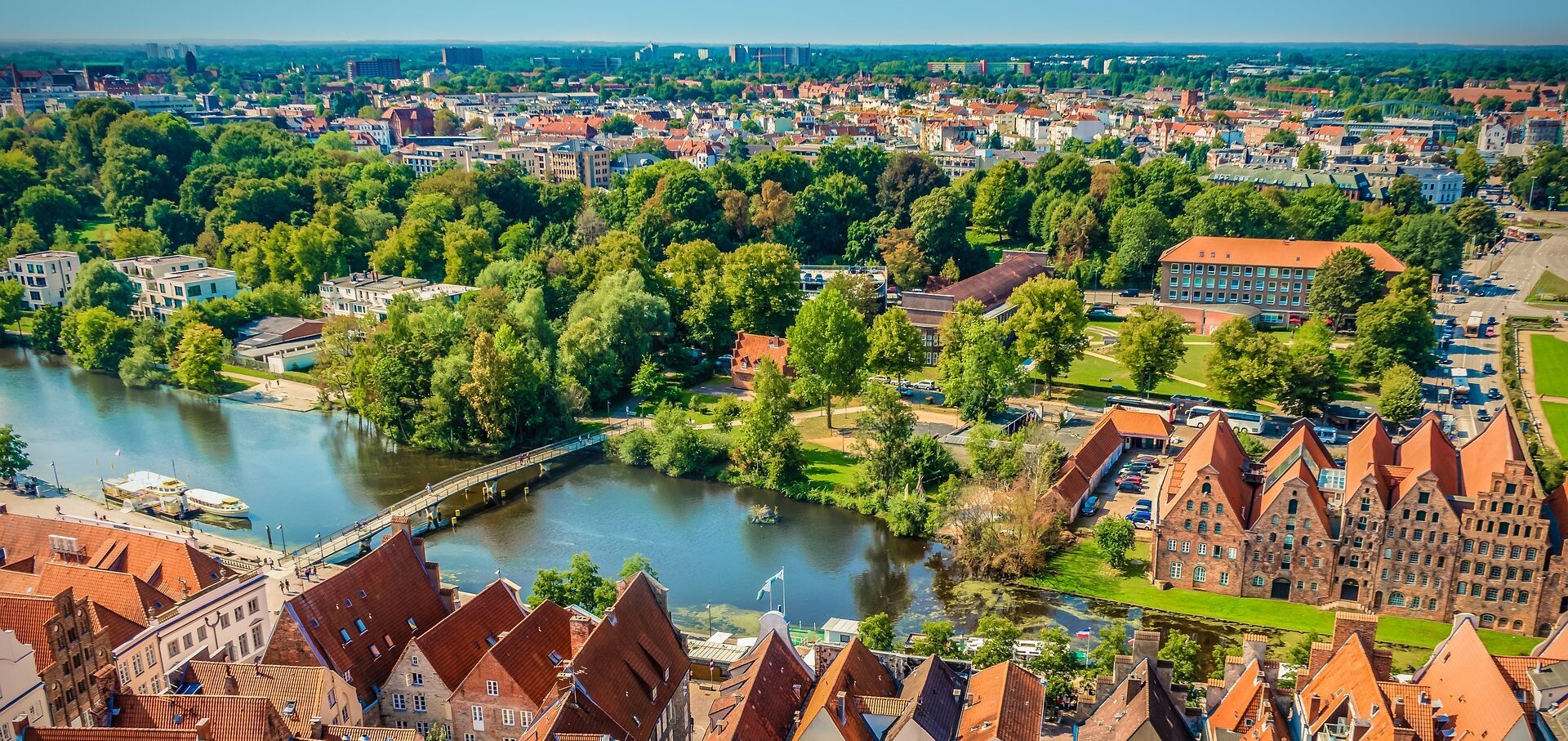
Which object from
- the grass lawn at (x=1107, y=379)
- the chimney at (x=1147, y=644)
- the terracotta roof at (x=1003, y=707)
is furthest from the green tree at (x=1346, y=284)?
the terracotta roof at (x=1003, y=707)

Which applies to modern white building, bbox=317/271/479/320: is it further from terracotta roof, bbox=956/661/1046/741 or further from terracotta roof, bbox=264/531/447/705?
terracotta roof, bbox=956/661/1046/741

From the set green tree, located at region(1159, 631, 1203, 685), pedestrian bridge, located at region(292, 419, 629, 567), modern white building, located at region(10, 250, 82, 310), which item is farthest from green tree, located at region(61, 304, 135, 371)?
green tree, located at region(1159, 631, 1203, 685)

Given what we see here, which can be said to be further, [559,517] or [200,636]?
[559,517]

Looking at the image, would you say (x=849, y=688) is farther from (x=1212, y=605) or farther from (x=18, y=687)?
(x=1212, y=605)

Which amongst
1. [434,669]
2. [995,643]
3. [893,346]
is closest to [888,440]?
[893,346]

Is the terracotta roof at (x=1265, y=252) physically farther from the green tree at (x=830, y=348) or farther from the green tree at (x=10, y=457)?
the green tree at (x=10, y=457)

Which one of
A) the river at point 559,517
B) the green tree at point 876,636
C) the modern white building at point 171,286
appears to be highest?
the modern white building at point 171,286
